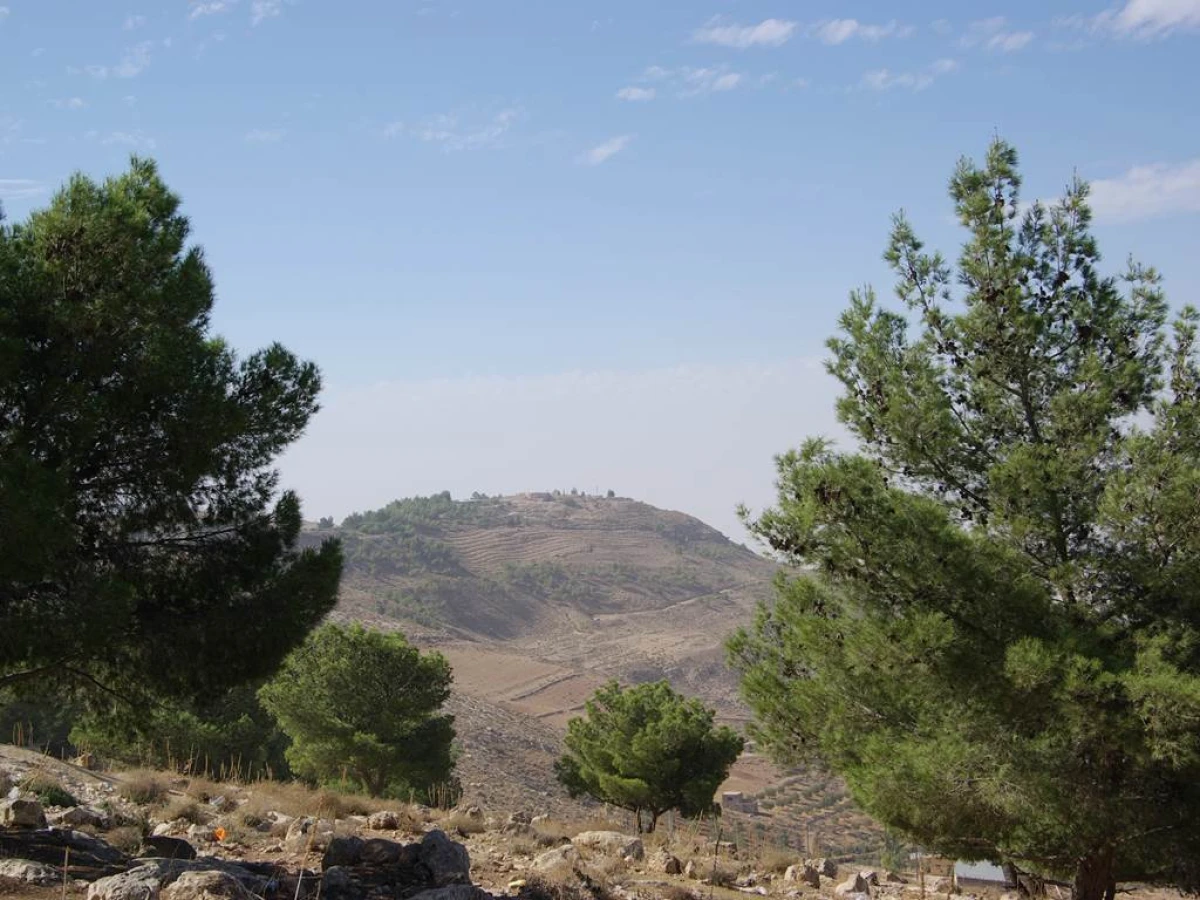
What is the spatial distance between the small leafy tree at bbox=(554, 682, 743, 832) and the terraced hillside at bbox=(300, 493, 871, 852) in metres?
18.0

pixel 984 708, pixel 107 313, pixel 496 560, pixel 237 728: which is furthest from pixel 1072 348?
pixel 496 560

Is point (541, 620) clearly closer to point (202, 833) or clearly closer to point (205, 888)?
point (202, 833)

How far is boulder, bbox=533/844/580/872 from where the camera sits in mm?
10258

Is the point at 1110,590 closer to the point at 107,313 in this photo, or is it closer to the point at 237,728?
the point at 107,313

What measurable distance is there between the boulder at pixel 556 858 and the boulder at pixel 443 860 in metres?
1.16

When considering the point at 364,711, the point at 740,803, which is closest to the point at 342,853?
the point at 364,711

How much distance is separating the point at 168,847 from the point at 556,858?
13.1 feet

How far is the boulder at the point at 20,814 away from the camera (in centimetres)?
899

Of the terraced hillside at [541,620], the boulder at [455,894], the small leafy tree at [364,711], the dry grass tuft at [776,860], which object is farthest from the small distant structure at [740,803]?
the boulder at [455,894]

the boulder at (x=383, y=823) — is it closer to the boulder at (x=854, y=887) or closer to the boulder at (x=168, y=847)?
the boulder at (x=168, y=847)

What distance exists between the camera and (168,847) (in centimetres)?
959

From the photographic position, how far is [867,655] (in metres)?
9.34

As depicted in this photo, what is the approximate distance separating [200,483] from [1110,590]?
902cm

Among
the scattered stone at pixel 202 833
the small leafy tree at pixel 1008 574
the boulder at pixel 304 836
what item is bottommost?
the scattered stone at pixel 202 833
